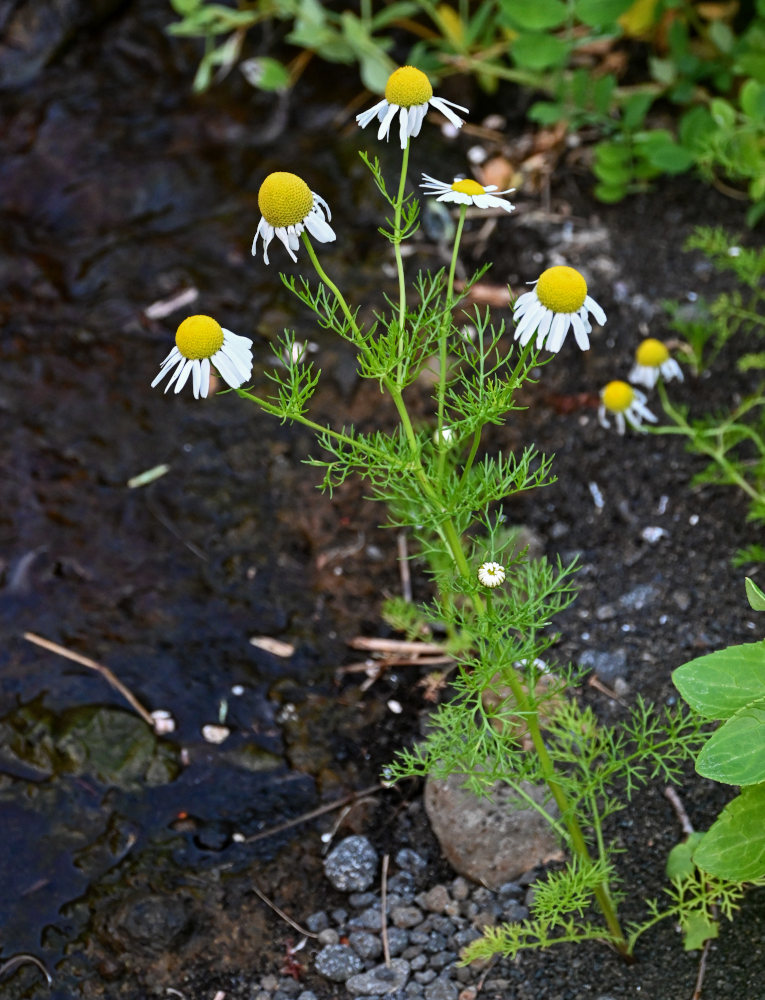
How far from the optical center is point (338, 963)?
172 cm

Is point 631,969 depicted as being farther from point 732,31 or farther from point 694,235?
point 732,31

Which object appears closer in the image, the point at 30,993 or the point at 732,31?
the point at 30,993

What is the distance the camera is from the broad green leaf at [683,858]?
1.64 m

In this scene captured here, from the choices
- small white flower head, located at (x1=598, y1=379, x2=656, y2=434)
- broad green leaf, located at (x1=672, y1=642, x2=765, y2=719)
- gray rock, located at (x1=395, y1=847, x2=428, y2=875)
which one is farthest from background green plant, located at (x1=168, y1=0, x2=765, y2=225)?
gray rock, located at (x1=395, y1=847, x2=428, y2=875)

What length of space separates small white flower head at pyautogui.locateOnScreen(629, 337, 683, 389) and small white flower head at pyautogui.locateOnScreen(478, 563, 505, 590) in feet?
3.20

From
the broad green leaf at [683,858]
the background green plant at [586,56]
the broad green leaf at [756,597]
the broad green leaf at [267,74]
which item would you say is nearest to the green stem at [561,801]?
the broad green leaf at [683,858]

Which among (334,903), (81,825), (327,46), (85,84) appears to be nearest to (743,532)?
(334,903)

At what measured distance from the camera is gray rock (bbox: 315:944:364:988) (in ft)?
5.62

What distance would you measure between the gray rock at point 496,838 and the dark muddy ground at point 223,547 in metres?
0.08

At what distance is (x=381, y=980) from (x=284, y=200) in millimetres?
1245

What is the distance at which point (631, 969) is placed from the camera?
5.33ft

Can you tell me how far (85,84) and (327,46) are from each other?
2.66 ft

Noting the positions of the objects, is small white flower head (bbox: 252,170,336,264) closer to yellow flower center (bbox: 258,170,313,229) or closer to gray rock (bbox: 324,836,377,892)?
yellow flower center (bbox: 258,170,313,229)

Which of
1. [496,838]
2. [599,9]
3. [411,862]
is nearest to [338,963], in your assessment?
[411,862]
